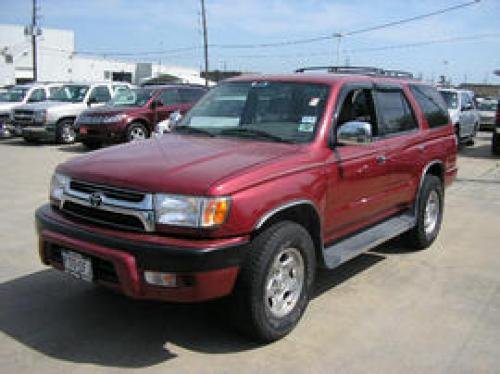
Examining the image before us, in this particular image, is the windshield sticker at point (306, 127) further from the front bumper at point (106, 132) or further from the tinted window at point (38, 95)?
the tinted window at point (38, 95)

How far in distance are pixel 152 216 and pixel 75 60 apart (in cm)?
7266

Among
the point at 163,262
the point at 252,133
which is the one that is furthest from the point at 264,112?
the point at 163,262

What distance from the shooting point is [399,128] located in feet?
21.3

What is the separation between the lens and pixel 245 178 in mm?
4203

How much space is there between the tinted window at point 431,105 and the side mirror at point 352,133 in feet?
7.03

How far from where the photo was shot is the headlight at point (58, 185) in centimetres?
470

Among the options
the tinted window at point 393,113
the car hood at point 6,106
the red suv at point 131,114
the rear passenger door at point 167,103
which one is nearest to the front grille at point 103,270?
the tinted window at point 393,113

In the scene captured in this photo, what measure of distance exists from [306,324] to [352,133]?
152cm

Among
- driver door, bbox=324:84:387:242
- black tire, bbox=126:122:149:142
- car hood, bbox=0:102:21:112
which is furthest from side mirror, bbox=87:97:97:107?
driver door, bbox=324:84:387:242

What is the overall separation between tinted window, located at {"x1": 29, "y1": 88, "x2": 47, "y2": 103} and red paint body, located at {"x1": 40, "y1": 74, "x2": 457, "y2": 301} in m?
16.3

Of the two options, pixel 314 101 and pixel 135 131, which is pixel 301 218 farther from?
pixel 135 131

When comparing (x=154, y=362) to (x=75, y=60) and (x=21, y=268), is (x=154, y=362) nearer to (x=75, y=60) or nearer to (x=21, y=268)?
(x=21, y=268)

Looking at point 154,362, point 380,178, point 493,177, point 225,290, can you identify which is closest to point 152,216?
point 225,290

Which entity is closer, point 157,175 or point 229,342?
point 157,175
